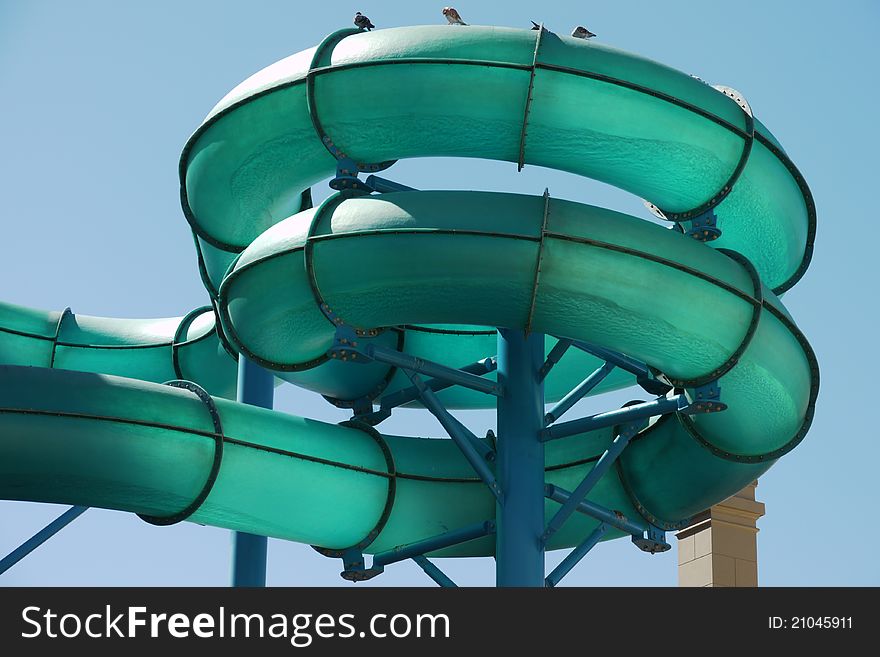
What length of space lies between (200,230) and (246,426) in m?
2.21

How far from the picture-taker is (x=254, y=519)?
42.3 ft

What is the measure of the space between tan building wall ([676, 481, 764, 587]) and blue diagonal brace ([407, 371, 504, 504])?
14.8ft

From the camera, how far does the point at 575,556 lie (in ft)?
45.6

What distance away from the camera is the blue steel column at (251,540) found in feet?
51.4

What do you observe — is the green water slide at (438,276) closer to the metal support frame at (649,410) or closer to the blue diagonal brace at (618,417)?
the metal support frame at (649,410)

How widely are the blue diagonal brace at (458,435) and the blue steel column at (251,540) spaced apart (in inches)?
116

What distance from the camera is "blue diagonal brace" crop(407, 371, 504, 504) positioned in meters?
13.0

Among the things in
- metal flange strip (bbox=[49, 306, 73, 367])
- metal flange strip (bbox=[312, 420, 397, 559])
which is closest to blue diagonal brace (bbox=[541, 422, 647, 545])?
metal flange strip (bbox=[312, 420, 397, 559])

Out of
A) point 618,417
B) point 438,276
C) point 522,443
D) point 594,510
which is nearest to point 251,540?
point 522,443

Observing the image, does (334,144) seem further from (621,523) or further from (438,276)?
(621,523)

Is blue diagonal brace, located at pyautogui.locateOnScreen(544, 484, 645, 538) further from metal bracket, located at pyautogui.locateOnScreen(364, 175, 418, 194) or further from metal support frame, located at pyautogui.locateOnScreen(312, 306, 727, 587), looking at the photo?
metal bracket, located at pyautogui.locateOnScreen(364, 175, 418, 194)

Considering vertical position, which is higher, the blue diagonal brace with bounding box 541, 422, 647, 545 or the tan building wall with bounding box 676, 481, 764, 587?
the tan building wall with bounding box 676, 481, 764, 587
